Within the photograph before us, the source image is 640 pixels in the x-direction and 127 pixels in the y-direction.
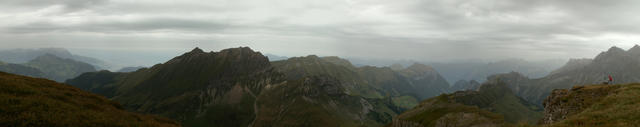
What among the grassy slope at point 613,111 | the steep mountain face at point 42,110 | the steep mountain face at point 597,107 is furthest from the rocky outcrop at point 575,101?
the steep mountain face at point 42,110

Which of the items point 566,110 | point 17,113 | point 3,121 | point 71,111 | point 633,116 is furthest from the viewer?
point 71,111

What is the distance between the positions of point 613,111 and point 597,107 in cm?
630

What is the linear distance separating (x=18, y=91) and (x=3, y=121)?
20935 millimetres

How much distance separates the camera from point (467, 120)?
126 meters

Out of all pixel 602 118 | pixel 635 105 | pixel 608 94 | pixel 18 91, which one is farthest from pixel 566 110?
pixel 18 91

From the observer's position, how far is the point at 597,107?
40281 mm

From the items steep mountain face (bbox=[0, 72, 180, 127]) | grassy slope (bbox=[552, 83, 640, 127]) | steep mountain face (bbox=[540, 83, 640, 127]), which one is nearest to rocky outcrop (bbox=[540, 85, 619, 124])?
steep mountain face (bbox=[540, 83, 640, 127])

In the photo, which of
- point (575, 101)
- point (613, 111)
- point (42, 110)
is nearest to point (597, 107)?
point (613, 111)

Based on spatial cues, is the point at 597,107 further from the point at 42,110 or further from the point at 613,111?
the point at 42,110

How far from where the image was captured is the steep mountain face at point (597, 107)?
31969mm

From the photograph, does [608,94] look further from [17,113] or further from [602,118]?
[17,113]

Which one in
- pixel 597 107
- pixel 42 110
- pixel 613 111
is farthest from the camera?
pixel 42 110

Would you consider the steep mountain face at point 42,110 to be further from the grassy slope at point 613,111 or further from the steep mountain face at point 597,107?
the steep mountain face at point 597,107

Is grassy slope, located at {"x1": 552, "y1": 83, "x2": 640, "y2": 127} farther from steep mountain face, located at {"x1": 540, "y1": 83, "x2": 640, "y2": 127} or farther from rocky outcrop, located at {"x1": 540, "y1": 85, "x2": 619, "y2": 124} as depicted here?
rocky outcrop, located at {"x1": 540, "y1": 85, "x2": 619, "y2": 124}
